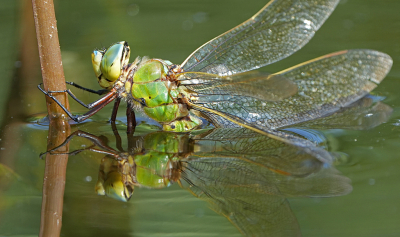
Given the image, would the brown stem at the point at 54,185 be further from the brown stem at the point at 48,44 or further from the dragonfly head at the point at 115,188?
the brown stem at the point at 48,44

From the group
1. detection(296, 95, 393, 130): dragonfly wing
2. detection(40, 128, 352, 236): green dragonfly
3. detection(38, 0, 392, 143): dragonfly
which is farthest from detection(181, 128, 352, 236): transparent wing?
detection(296, 95, 393, 130): dragonfly wing

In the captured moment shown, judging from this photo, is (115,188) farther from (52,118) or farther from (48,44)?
(52,118)

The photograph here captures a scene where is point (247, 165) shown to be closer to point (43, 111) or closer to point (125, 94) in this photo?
point (125, 94)

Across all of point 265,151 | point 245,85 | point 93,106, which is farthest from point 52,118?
point 265,151

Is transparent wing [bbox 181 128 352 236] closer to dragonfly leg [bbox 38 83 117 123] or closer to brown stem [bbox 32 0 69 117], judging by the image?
dragonfly leg [bbox 38 83 117 123]

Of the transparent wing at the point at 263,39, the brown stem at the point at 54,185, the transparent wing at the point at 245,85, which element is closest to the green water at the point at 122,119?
the brown stem at the point at 54,185
